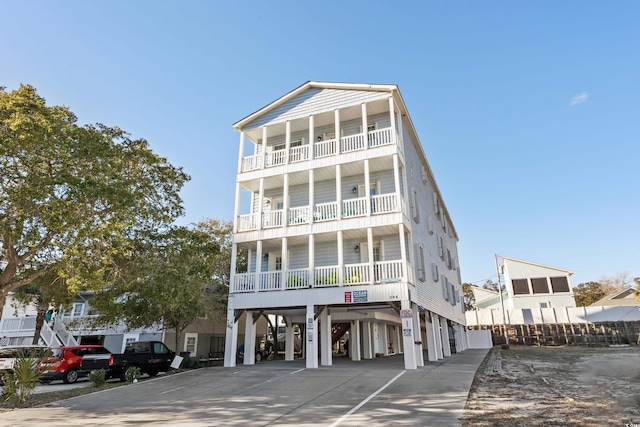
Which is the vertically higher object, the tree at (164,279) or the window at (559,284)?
the window at (559,284)

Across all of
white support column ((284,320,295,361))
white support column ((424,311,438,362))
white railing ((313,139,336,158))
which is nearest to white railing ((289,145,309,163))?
white railing ((313,139,336,158))

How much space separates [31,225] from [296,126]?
1335 cm

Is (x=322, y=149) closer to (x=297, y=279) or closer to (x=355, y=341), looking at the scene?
(x=297, y=279)

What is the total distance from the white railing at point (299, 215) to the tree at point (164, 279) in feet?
13.7

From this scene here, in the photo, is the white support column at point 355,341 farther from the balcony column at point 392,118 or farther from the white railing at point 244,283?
the balcony column at point 392,118

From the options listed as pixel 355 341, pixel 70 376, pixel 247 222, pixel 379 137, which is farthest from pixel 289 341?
pixel 379 137

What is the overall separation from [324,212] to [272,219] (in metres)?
2.80

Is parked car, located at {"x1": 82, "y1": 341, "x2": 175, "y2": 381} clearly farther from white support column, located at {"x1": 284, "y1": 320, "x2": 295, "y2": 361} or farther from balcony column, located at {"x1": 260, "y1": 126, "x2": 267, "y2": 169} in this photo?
balcony column, located at {"x1": 260, "y1": 126, "x2": 267, "y2": 169}

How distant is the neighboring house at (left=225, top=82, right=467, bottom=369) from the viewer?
1655 cm

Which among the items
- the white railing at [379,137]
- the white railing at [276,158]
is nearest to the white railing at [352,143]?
the white railing at [379,137]

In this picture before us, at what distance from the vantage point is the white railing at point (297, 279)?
17328 millimetres

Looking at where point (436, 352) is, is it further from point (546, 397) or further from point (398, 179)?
point (546, 397)

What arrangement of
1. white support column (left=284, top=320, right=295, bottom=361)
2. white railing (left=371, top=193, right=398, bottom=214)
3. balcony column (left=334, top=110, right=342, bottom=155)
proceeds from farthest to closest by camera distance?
white support column (left=284, top=320, right=295, bottom=361) < balcony column (left=334, top=110, right=342, bottom=155) < white railing (left=371, top=193, right=398, bottom=214)

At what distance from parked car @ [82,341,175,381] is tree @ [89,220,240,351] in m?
1.58
